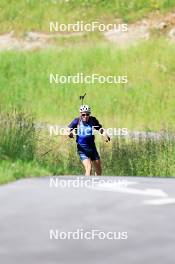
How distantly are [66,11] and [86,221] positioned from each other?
21764 mm

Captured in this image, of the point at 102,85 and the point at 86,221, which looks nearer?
the point at 86,221

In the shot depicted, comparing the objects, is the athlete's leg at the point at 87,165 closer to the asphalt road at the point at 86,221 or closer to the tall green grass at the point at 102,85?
the asphalt road at the point at 86,221

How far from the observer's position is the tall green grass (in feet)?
84.2

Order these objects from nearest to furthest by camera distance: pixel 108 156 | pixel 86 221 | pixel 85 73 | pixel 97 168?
pixel 86 221
pixel 97 168
pixel 108 156
pixel 85 73

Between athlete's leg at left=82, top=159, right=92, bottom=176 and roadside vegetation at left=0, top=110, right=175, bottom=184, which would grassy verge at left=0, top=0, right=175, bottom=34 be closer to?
roadside vegetation at left=0, top=110, right=175, bottom=184

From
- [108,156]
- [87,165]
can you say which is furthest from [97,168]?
[108,156]

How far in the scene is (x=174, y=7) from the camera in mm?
32375

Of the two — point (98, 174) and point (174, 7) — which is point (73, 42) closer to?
point (174, 7)

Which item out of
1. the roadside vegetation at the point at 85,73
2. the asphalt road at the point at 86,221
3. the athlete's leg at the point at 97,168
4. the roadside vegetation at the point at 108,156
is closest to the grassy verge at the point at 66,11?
the roadside vegetation at the point at 85,73

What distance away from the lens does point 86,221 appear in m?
10.2

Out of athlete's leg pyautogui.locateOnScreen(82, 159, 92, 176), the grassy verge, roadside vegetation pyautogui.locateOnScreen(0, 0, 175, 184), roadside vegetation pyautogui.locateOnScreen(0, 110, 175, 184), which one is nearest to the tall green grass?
roadside vegetation pyautogui.locateOnScreen(0, 0, 175, 184)

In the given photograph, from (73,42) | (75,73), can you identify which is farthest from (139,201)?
(73,42)

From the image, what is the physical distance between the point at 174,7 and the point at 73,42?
359 centimetres

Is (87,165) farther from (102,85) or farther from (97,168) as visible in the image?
(102,85)
